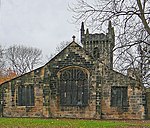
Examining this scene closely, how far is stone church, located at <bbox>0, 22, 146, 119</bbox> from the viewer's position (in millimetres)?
31473

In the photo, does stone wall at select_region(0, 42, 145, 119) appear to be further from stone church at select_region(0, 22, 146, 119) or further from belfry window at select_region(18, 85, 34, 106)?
belfry window at select_region(18, 85, 34, 106)

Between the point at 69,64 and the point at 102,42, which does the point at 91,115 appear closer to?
the point at 69,64

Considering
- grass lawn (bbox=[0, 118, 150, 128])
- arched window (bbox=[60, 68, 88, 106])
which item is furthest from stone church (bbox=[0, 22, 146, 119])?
grass lawn (bbox=[0, 118, 150, 128])

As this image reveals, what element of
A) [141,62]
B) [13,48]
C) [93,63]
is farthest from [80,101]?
[13,48]

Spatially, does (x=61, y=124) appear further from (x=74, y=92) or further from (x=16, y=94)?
(x=16, y=94)

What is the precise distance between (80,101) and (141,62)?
1461 cm

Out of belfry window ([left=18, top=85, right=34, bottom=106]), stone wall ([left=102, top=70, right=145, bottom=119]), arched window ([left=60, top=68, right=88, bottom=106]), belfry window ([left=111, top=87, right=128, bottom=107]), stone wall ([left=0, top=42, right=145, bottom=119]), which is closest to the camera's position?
stone wall ([left=102, top=70, right=145, bottom=119])

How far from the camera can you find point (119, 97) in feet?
104

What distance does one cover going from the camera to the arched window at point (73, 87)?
32094mm

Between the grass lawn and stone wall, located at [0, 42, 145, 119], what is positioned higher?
stone wall, located at [0, 42, 145, 119]

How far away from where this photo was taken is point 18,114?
3294 cm

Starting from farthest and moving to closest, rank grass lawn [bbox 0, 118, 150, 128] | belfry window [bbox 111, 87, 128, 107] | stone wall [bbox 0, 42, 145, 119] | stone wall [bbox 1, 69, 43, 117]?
stone wall [bbox 1, 69, 43, 117] < belfry window [bbox 111, 87, 128, 107] < stone wall [bbox 0, 42, 145, 119] < grass lawn [bbox 0, 118, 150, 128]

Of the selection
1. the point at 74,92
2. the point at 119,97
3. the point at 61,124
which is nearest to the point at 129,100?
the point at 119,97

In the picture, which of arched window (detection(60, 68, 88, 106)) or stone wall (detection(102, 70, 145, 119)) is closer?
stone wall (detection(102, 70, 145, 119))
